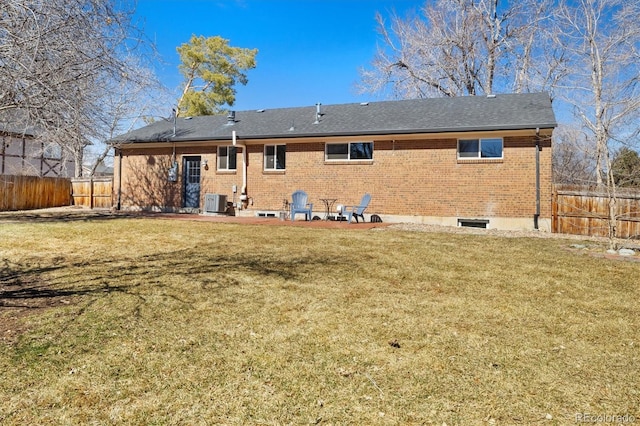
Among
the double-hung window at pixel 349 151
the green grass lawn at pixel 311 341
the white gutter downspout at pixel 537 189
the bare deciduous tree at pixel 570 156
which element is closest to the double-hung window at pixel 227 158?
the double-hung window at pixel 349 151

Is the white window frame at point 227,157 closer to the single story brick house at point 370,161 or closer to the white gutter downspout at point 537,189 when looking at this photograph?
the single story brick house at point 370,161

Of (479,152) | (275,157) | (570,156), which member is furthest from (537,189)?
(570,156)

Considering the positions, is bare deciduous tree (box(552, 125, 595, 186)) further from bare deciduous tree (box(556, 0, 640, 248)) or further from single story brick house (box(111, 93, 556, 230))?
single story brick house (box(111, 93, 556, 230))

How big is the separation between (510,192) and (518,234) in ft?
6.27

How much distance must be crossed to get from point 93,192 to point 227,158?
8.97 meters

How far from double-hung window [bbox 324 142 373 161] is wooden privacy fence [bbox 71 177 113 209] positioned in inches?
468

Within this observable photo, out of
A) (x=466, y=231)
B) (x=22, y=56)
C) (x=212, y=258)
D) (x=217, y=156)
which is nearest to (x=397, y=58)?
(x=217, y=156)

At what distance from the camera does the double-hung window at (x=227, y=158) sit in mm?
15797

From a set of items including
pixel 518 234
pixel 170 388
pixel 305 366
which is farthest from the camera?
pixel 518 234

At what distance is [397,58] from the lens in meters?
23.5

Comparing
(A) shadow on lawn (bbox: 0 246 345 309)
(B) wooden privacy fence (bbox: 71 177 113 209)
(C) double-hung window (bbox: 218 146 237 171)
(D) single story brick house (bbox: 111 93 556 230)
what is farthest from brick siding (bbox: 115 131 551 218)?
(A) shadow on lawn (bbox: 0 246 345 309)

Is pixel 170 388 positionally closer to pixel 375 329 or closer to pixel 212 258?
pixel 375 329

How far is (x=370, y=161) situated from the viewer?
44.8 ft

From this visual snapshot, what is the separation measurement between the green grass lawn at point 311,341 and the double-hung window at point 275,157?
9.32 meters
